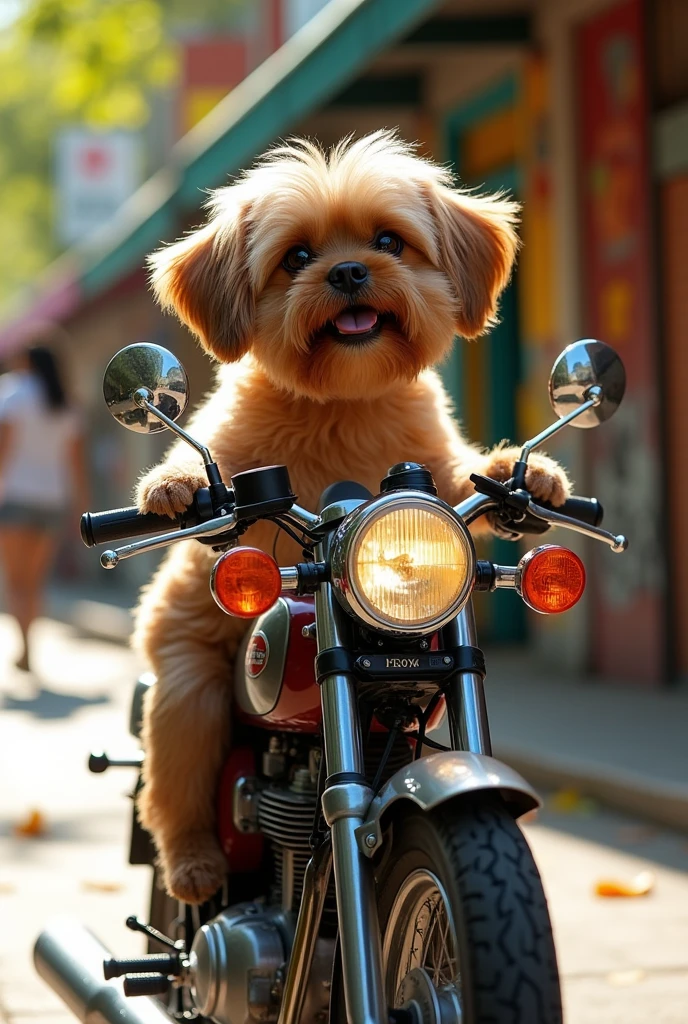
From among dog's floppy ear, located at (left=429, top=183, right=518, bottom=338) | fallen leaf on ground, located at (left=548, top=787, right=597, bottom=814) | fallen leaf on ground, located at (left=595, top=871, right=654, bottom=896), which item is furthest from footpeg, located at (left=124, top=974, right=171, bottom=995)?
fallen leaf on ground, located at (left=548, top=787, right=597, bottom=814)

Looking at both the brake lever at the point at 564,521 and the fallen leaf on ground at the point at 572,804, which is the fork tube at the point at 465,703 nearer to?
the brake lever at the point at 564,521

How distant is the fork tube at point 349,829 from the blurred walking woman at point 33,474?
837 centimetres

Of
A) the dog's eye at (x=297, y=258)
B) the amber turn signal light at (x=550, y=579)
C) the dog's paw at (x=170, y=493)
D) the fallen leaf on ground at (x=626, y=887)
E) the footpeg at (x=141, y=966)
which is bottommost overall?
the fallen leaf on ground at (x=626, y=887)

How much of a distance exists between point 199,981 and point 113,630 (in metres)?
11.5

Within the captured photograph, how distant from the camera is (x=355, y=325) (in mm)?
2936

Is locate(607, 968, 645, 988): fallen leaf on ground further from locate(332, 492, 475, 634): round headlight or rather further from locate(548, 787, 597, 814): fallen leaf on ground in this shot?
locate(548, 787, 597, 814): fallen leaf on ground

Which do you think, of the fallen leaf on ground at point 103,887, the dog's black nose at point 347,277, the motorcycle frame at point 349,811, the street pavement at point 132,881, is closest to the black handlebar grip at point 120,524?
the motorcycle frame at point 349,811

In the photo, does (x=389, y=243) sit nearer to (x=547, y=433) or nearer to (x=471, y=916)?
(x=547, y=433)

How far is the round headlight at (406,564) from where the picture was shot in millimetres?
2500

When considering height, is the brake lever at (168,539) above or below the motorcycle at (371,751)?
above

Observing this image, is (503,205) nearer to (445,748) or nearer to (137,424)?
(137,424)

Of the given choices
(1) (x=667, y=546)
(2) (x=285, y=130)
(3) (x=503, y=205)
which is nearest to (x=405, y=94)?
(2) (x=285, y=130)

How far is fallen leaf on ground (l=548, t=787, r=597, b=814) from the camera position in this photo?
6.46 metres

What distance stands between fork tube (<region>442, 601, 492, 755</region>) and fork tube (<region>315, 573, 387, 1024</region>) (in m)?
0.16
